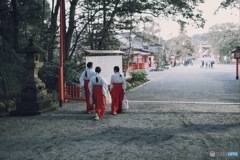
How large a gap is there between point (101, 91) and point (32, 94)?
2.57 metres

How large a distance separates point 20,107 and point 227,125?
6.69m

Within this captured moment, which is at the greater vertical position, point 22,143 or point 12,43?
point 12,43

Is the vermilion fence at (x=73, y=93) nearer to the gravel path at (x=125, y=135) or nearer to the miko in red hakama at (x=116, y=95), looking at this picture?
the gravel path at (x=125, y=135)

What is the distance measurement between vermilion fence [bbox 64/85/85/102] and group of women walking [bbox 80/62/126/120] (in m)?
2.65

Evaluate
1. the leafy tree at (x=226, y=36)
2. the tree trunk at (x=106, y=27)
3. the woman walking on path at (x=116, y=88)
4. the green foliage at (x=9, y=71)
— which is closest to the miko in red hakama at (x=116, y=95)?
the woman walking on path at (x=116, y=88)

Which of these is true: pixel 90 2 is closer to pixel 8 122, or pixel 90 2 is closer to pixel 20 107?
pixel 20 107

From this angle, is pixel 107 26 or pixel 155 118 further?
pixel 107 26

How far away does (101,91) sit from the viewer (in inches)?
323

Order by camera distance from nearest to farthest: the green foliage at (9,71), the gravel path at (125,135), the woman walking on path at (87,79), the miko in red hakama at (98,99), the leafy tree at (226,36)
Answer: the gravel path at (125,135) → the miko in red hakama at (98,99) → the woman walking on path at (87,79) → the green foliage at (9,71) → the leafy tree at (226,36)

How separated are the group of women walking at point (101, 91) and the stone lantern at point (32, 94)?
1.55 meters

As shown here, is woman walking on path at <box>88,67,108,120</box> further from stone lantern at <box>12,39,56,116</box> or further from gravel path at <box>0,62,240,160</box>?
stone lantern at <box>12,39,56,116</box>

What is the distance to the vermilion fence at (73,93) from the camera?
11773 mm

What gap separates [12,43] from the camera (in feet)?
43.5

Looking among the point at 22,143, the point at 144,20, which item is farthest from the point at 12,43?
the point at 22,143
